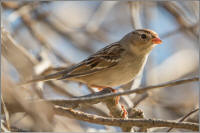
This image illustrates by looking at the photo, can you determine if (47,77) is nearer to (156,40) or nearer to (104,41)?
(156,40)

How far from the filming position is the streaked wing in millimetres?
3426

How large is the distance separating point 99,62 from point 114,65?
203 mm

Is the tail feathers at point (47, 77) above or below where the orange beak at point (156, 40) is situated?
below

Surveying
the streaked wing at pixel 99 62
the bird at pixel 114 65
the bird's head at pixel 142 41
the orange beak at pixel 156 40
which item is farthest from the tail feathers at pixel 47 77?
the orange beak at pixel 156 40

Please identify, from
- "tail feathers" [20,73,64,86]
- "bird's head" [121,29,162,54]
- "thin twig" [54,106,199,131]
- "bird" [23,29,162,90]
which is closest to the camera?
"thin twig" [54,106,199,131]

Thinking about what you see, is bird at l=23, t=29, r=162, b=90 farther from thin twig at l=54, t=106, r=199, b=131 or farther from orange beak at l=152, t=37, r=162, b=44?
thin twig at l=54, t=106, r=199, b=131

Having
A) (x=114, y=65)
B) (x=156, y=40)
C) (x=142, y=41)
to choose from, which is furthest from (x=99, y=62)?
(x=156, y=40)

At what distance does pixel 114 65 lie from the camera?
3504 mm

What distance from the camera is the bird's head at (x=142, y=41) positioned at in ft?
11.9

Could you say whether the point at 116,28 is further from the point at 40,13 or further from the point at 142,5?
the point at 40,13

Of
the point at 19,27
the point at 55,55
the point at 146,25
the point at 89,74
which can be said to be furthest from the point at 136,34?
the point at 19,27

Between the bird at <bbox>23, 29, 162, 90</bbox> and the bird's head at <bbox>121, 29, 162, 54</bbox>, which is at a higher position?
the bird's head at <bbox>121, 29, 162, 54</bbox>

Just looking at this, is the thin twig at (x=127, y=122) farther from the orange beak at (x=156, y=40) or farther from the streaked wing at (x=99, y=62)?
the orange beak at (x=156, y=40)

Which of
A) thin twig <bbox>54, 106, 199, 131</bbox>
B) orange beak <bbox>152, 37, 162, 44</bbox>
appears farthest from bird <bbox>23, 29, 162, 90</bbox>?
thin twig <bbox>54, 106, 199, 131</bbox>
